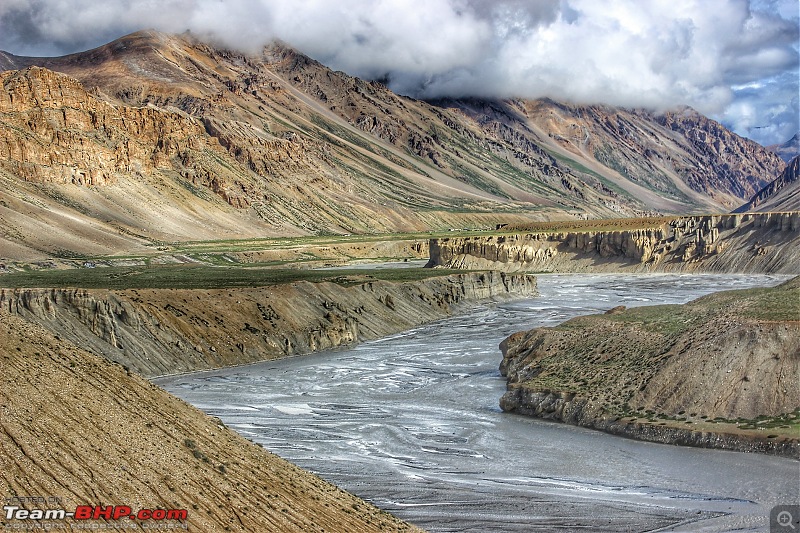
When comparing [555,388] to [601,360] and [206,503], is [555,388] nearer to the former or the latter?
[601,360]

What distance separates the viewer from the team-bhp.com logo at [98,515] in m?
22.6

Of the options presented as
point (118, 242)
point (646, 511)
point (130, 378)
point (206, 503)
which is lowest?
point (646, 511)

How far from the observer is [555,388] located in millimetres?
47594

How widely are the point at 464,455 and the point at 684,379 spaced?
11.0 m

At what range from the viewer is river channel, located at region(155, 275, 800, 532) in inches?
1255

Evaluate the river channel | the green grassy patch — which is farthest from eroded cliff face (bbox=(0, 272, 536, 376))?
the green grassy patch

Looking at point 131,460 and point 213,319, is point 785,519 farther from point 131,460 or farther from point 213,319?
point 213,319

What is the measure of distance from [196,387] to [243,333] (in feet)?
43.0

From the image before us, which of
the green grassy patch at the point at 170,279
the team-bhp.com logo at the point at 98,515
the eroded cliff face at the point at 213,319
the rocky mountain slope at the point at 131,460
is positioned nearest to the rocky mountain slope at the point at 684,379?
the rocky mountain slope at the point at 131,460

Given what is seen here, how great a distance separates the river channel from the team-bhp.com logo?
30.9ft

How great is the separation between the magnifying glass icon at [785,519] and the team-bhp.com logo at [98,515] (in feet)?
58.8

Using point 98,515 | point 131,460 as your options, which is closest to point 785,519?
point 131,460

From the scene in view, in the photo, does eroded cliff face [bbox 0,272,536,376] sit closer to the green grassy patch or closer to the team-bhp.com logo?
the green grassy patch

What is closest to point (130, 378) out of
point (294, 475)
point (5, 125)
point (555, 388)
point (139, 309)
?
point (294, 475)
